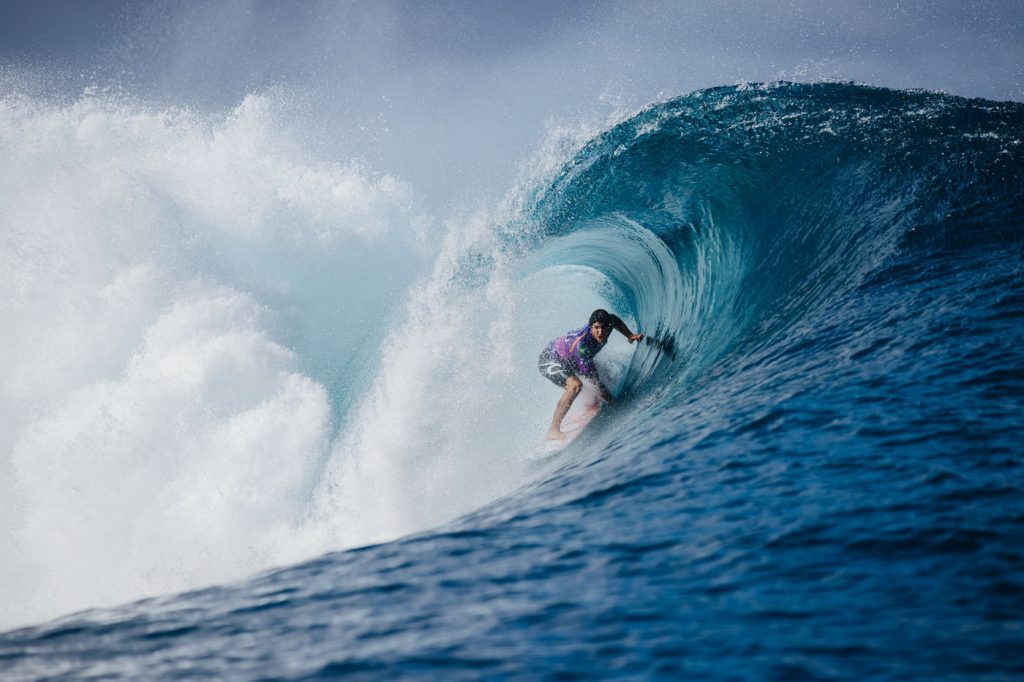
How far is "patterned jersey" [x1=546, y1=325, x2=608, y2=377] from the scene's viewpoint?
7141 mm

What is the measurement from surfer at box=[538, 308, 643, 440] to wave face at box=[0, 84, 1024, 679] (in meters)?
0.43

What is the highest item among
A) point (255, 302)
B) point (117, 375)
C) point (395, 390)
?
point (255, 302)

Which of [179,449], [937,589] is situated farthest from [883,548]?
[179,449]

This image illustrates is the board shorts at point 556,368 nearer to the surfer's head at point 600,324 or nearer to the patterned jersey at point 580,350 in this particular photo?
the patterned jersey at point 580,350

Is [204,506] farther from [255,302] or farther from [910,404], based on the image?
[910,404]

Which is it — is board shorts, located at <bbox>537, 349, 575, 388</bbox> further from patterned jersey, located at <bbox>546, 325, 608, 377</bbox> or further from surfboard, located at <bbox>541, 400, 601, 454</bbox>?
surfboard, located at <bbox>541, 400, 601, 454</bbox>

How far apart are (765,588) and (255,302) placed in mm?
10017

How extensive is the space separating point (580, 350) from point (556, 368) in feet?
1.52

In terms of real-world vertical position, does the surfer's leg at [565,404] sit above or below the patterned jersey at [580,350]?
below

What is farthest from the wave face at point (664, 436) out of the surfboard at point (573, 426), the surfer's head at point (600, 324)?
the surfer's head at point (600, 324)

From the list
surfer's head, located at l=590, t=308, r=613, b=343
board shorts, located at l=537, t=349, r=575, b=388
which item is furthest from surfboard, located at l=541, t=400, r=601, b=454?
surfer's head, located at l=590, t=308, r=613, b=343

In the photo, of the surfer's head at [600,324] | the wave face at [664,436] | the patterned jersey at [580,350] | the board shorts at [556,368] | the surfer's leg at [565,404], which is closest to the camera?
the wave face at [664,436]

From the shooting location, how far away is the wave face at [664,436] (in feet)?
5.54

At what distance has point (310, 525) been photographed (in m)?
7.39
